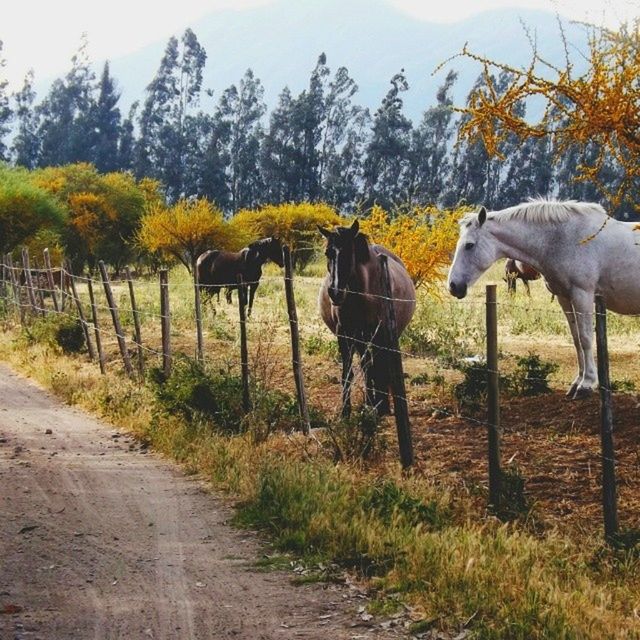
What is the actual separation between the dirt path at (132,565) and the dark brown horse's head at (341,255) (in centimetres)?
233

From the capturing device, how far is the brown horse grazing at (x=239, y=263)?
25.2 m

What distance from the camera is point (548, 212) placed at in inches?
395

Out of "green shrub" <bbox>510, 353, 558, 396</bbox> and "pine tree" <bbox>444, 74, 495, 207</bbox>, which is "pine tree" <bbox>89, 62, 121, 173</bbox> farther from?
"green shrub" <bbox>510, 353, 558, 396</bbox>

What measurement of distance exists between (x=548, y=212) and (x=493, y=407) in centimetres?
429

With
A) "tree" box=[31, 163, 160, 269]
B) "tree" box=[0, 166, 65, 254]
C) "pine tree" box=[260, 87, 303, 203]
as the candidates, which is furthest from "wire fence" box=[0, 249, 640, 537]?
"pine tree" box=[260, 87, 303, 203]

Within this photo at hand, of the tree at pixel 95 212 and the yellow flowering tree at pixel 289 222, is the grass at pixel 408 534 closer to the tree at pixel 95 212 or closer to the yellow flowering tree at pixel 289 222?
the yellow flowering tree at pixel 289 222

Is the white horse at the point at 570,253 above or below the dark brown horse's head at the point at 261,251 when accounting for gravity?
below

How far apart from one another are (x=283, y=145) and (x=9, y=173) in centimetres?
4570

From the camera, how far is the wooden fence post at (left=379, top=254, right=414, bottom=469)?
23.7ft

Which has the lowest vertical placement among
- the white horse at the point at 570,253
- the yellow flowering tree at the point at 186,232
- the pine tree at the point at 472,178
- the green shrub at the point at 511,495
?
the green shrub at the point at 511,495

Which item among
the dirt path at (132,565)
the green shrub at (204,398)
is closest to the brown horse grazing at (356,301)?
the green shrub at (204,398)

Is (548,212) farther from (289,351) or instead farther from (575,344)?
(289,351)

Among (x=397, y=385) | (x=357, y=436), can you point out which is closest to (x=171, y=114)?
(x=357, y=436)

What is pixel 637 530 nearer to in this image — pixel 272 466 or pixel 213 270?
pixel 272 466
